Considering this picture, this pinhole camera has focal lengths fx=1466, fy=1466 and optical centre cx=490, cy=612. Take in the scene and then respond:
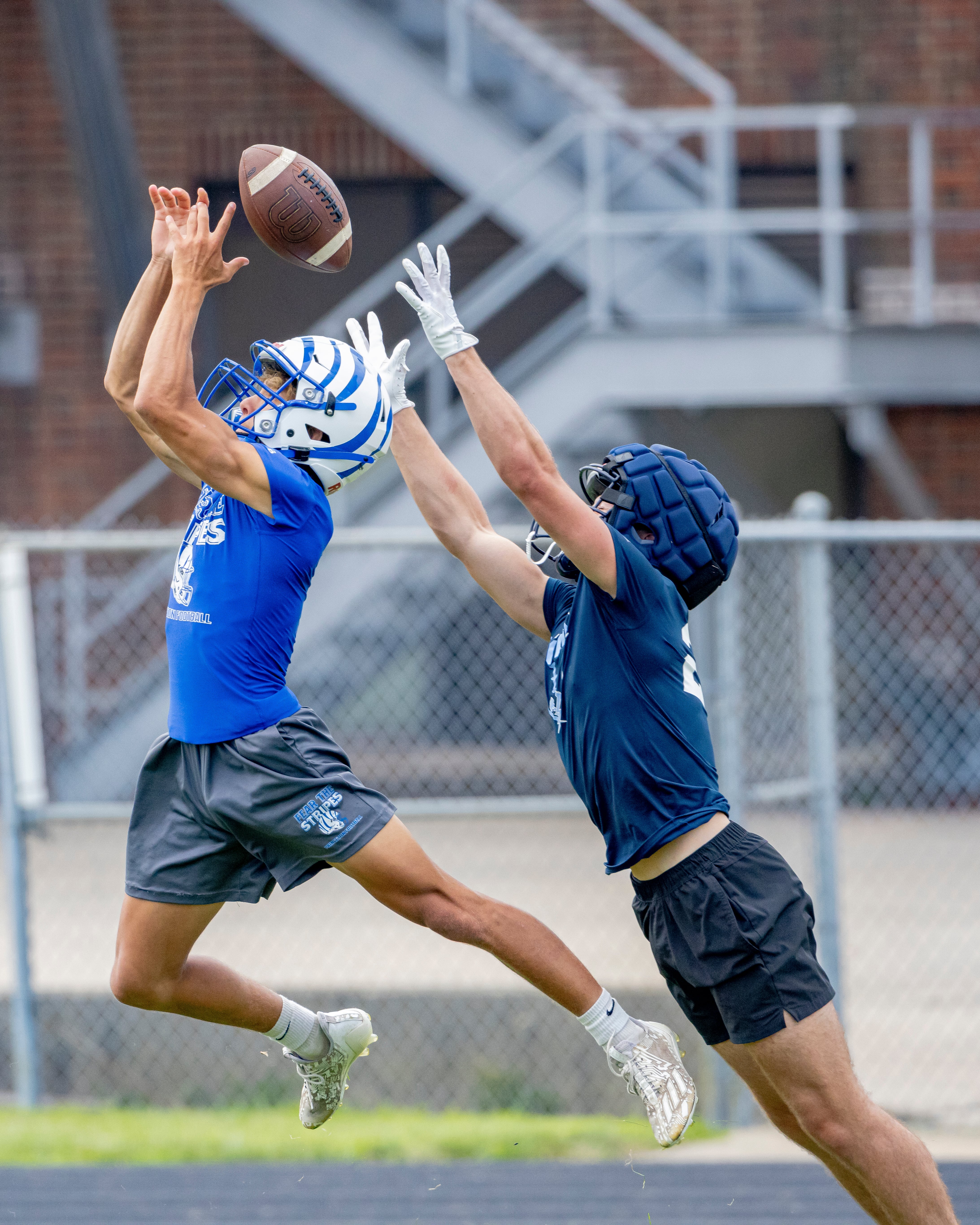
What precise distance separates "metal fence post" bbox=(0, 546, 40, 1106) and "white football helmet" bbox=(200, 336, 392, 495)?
247cm

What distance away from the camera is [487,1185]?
5.01 meters

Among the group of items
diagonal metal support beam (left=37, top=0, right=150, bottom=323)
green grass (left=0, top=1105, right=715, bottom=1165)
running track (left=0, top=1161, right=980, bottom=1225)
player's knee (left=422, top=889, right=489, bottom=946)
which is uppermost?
diagonal metal support beam (left=37, top=0, right=150, bottom=323)

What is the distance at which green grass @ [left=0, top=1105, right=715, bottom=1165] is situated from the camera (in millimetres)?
5324

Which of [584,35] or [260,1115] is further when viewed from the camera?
[584,35]

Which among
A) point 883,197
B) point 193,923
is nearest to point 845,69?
point 883,197

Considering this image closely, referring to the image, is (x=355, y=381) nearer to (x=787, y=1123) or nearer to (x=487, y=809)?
(x=787, y=1123)

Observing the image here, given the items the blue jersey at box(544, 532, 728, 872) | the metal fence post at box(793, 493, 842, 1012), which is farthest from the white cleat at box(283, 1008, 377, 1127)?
the metal fence post at box(793, 493, 842, 1012)

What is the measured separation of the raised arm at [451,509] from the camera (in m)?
3.64

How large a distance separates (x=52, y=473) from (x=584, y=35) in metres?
5.66

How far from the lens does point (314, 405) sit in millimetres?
3438

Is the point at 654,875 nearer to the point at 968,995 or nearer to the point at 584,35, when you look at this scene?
the point at 968,995

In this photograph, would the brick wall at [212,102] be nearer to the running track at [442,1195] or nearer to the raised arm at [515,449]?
the running track at [442,1195]

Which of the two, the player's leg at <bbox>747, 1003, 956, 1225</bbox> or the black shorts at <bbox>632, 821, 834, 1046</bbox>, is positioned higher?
the black shorts at <bbox>632, 821, 834, 1046</bbox>

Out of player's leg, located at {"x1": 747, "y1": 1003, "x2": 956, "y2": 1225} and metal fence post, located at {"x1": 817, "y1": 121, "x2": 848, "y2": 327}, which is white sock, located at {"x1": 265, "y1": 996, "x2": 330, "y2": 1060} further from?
metal fence post, located at {"x1": 817, "y1": 121, "x2": 848, "y2": 327}
